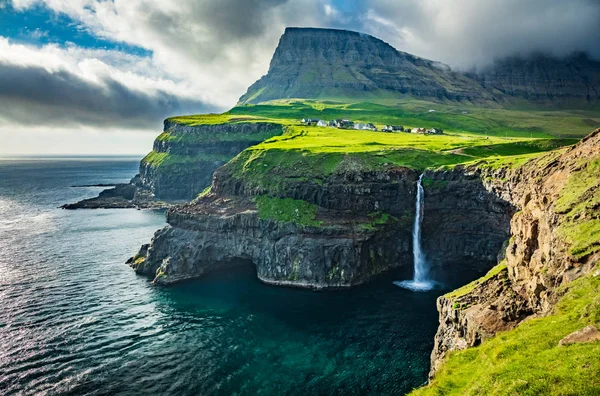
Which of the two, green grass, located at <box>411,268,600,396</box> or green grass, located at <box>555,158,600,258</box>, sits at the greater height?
green grass, located at <box>555,158,600,258</box>

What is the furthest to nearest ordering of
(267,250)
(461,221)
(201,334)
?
(461,221) → (267,250) → (201,334)

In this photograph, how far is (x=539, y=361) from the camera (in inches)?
849

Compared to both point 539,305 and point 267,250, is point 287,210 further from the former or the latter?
point 539,305

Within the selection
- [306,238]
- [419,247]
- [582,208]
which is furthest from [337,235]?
[582,208]

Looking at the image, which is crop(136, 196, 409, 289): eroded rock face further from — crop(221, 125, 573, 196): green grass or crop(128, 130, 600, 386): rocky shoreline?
crop(221, 125, 573, 196): green grass

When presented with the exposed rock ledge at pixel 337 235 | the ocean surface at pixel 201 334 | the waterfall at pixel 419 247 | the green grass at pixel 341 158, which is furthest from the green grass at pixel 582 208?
the green grass at pixel 341 158

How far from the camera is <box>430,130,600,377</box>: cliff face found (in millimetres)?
30750

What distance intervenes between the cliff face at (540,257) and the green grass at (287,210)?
164ft

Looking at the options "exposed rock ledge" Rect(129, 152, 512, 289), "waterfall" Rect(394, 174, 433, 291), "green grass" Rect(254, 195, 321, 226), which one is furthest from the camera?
"green grass" Rect(254, 195, 321, 226)

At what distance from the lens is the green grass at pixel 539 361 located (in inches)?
739

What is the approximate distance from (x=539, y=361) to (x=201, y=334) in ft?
181

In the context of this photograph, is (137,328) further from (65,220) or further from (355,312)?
(65,220)

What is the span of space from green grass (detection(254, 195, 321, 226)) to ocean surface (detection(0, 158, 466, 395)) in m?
15.7

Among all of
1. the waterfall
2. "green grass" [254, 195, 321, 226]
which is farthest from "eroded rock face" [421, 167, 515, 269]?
"green grass" [254, 195, 321, 226]
